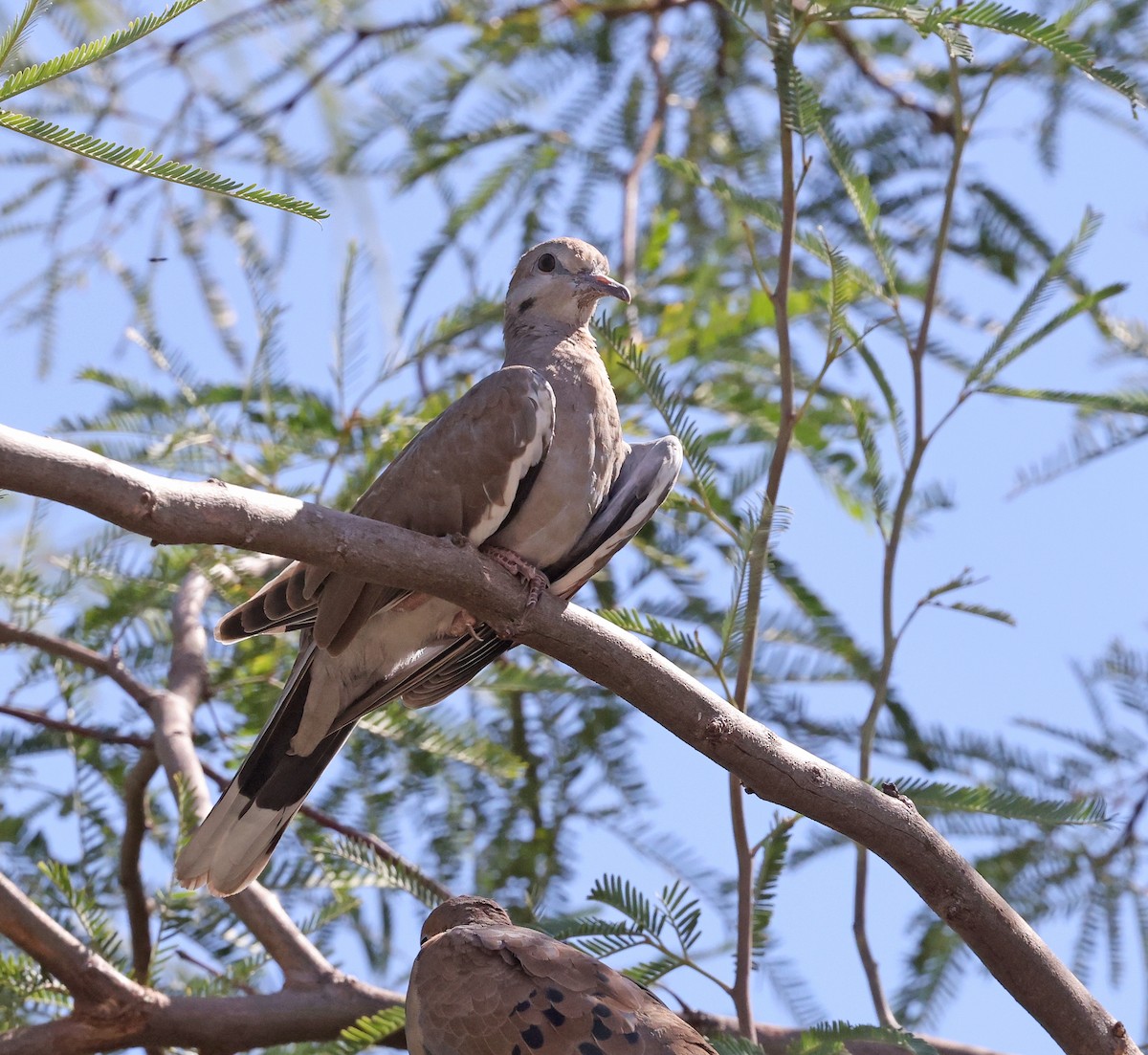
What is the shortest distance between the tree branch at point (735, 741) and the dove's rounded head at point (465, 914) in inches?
26.8

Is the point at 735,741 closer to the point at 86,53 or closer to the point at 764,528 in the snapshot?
the point at 764,528

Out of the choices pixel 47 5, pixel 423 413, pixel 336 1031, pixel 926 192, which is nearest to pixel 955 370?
pixel 926 192

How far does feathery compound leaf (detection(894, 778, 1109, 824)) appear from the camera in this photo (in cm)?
261

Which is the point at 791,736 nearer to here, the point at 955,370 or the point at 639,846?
the point at 639,846

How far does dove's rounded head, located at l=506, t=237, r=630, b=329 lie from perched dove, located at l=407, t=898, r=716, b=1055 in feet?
5.45

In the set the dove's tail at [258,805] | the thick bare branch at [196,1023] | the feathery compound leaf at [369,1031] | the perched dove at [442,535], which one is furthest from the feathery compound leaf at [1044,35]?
the thick bare branch at [196,1023]

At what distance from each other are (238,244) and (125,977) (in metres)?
2.33

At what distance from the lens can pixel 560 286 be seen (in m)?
3.66

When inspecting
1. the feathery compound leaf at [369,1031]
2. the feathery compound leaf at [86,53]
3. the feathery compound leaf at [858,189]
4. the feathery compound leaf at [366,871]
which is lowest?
the feathery compound leaf at [369,1031]

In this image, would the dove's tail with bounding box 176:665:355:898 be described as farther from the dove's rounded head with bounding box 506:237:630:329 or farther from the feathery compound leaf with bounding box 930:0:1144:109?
the feathery compound leaf with bounding box 930:0:1144:109

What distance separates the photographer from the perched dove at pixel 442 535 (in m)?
2.98

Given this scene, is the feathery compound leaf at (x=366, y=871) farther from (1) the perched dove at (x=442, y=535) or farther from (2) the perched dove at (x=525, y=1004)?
(2) the perched dove at (x=525, y=1004)

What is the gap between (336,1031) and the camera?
10.0 ft

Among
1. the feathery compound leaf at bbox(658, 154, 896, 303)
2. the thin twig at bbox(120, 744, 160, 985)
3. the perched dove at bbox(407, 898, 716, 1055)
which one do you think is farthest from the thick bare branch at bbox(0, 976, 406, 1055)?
the feathery compound leaf at bbox(658, 154, 896, 303)
